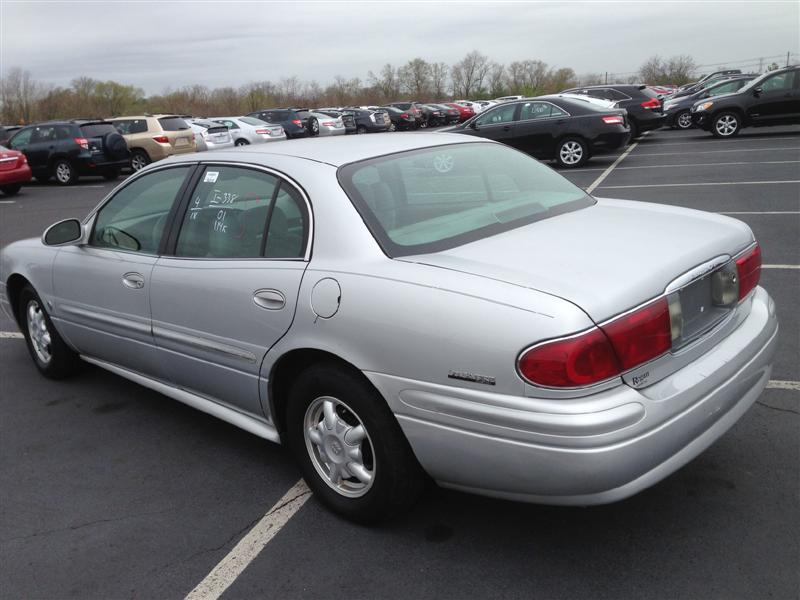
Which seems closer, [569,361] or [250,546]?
[569,361]

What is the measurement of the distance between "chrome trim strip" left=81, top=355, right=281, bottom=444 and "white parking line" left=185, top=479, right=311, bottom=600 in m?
0.27

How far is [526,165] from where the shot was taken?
4.02m

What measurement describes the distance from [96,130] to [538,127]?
11.6 m

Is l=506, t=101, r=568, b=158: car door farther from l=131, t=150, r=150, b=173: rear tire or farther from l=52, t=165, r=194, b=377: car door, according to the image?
l=52, t=165, r=194, b=377: car door

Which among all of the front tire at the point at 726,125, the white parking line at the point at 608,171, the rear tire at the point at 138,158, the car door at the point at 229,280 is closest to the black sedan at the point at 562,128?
the white parking line at the point at 608,171

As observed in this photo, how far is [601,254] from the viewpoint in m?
2.82

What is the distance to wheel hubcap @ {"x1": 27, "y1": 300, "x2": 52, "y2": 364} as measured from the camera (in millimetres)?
5070

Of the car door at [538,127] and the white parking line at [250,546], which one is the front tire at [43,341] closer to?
the white parking line at [250,546]

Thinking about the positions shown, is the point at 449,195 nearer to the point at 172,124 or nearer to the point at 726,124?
the point at 726,124

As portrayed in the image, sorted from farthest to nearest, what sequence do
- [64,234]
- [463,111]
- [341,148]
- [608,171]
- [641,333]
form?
[463,111] < [608,171] < [64,234] < [341,148] < [641,333]

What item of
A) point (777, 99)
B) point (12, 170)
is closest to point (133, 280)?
point (12, 170)

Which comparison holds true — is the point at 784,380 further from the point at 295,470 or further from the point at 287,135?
the point at 287,135

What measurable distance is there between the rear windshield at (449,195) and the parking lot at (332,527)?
733 mm

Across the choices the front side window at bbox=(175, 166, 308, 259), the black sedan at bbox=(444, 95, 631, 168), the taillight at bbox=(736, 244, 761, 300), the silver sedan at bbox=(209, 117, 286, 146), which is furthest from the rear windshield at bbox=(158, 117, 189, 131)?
the taillight at bbox=(736, 244, 761, 300)
